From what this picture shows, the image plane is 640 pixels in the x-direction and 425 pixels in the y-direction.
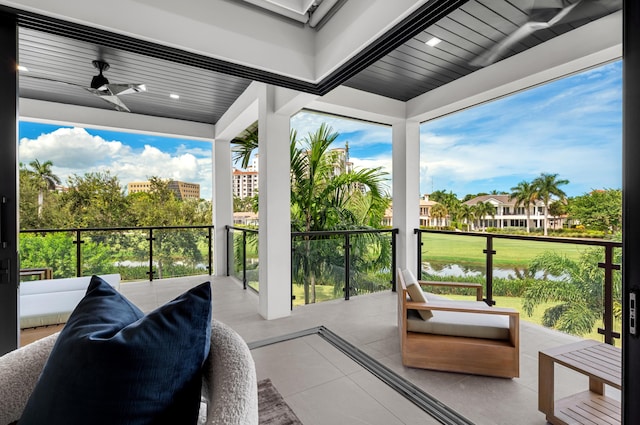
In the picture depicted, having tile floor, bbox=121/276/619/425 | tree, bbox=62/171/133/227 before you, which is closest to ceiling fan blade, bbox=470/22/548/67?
tile floor, bbox=121/276/619/425

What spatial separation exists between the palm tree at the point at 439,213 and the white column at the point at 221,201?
3.82 metres

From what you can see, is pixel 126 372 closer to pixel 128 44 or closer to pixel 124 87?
pixel 128 44

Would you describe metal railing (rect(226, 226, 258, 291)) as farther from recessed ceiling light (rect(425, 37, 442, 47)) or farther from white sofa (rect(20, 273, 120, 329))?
recessed ceiling light (rect(425, 37, 442, 47))

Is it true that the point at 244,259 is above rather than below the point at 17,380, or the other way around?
below

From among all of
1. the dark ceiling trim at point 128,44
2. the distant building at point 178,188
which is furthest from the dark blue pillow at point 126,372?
the distant building at point 178,188

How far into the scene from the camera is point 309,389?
204 cm

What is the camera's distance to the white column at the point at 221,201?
5.68m

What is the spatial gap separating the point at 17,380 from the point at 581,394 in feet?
9.28

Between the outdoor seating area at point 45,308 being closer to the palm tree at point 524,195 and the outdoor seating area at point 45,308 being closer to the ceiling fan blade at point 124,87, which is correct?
the ceiling fan blade at point 124,87

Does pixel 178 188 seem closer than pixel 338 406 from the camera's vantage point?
No

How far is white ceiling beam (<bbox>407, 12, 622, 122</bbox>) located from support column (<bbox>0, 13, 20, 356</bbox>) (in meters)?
3.93

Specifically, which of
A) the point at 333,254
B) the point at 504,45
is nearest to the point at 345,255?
the point at 333,254

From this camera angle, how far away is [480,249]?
11.8ft

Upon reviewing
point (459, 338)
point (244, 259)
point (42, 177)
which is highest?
point (42, 177)
